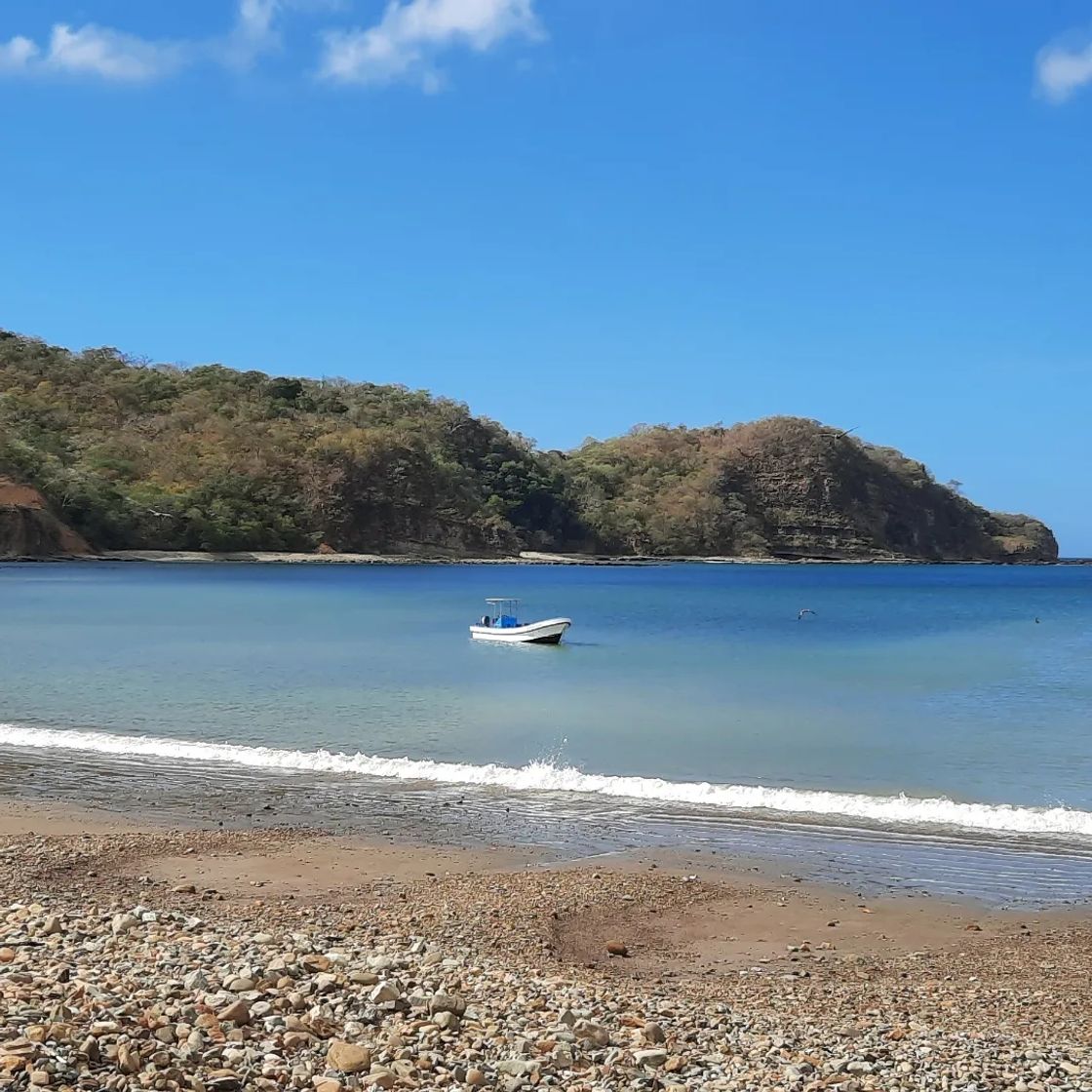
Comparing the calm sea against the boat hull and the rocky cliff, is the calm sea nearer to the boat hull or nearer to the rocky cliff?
the boat hull

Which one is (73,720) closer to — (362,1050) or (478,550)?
(362,1050)

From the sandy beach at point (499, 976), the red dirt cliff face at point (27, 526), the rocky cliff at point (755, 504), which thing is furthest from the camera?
the rocky cliff at point (755, 504)

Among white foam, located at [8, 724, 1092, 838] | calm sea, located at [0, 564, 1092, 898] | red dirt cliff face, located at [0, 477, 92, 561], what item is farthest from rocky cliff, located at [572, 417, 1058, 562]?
white foam, located at [8, 724, 1092, 838]

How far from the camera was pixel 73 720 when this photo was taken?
728 inches

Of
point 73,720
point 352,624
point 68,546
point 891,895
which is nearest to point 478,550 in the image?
point 68,546

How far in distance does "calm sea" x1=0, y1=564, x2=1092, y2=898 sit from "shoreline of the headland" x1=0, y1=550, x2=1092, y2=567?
205 feet

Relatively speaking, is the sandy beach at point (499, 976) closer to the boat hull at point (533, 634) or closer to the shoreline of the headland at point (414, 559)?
the boat hull at point (533, 634)

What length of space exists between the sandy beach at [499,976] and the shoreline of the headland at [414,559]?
95728 mm

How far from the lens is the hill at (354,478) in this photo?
11388cm

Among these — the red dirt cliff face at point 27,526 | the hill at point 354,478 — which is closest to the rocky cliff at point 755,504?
the hill at point 354,478

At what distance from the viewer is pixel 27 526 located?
324 ft

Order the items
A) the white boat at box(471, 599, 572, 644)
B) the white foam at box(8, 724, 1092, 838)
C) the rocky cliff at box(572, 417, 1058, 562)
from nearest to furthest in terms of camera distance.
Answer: the white foam at box(8, 724, 1092, 838), the white boat at box(471, 599, 572, 644), the rocky cliff at box(572, 417, 1058, 562)

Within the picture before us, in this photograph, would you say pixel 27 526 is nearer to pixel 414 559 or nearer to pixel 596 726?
pixel 414 559

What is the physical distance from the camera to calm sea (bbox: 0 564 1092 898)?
12.4 metres
